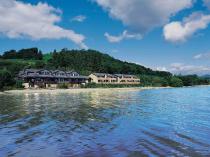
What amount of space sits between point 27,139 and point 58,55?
5960 inches

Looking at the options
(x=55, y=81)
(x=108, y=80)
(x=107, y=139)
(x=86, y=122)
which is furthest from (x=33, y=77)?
(x=107, y=139)

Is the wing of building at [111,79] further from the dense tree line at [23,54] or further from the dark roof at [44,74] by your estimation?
the dense tree line at [23,54]

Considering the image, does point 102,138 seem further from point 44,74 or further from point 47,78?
point 47,78

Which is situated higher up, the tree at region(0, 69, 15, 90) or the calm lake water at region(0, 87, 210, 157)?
the tree at region(0, 69, 15, 90)

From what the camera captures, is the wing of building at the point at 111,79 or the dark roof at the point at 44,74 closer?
the dark roof at the point at 44,74

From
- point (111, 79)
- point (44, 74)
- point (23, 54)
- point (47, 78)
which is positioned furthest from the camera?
point (23, 54)

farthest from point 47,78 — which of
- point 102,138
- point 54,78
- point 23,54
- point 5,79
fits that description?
point 102,138

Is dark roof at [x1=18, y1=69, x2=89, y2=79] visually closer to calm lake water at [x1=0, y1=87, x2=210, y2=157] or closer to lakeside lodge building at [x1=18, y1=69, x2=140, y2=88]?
lakeside lodge building at [x1=18, y1=69, x2=140, y2=88]

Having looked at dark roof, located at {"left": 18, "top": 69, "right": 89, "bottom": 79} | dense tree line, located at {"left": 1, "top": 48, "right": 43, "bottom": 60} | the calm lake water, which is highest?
dense tree line, located at {"left": 1, "top": 48, "right": 43, "bottom": 60}

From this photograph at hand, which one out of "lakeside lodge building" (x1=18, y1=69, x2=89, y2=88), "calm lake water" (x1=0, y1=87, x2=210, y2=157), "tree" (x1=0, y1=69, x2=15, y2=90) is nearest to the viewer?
"calm lake water" (x1=0, y1=87, x2=210, y2=157)

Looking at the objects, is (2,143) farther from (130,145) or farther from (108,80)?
(108,80)

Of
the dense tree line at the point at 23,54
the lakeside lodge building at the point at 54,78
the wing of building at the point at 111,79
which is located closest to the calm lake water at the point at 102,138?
the lakeside lodge building at the point at 54,78

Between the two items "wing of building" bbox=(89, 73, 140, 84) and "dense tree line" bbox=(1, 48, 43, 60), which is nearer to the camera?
"wing of building" bbox=(89, 73, 140, 84)

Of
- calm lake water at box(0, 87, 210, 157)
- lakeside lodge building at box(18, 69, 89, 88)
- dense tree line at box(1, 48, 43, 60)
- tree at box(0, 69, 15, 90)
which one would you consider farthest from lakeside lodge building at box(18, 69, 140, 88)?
calm lake water at box(0, 87, 210, 157)
